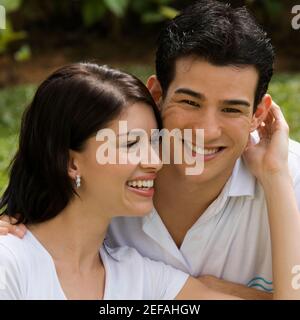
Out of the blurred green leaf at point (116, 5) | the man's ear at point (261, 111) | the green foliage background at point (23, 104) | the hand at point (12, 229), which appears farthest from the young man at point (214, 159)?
the blurred green leaf at point (116, 5)

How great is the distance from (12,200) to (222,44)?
0.99 m

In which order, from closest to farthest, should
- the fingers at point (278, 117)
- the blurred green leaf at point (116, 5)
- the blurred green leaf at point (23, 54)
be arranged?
the fingers at point (278, 117), the blurred green leaf at point (23, 54), the blurred green leaf at point (116, 5)

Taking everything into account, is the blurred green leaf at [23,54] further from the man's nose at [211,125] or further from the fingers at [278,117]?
the man's nose at [211,125]

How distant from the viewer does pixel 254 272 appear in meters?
3.22

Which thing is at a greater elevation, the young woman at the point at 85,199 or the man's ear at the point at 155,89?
the man's ear at the point at 155,89

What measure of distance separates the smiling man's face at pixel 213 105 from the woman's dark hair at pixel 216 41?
36 millimetres

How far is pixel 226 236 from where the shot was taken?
10.3 ft

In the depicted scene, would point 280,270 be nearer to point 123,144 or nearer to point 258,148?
point 258,148

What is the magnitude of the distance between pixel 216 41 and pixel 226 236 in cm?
82

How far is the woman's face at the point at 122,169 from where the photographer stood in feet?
8.89

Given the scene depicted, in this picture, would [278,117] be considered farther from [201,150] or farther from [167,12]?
[167,12]

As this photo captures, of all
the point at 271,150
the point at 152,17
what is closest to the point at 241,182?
the point at 271,150

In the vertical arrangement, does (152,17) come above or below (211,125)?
above

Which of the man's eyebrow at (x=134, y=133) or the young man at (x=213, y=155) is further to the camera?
the young man at (x=213, y=155)
